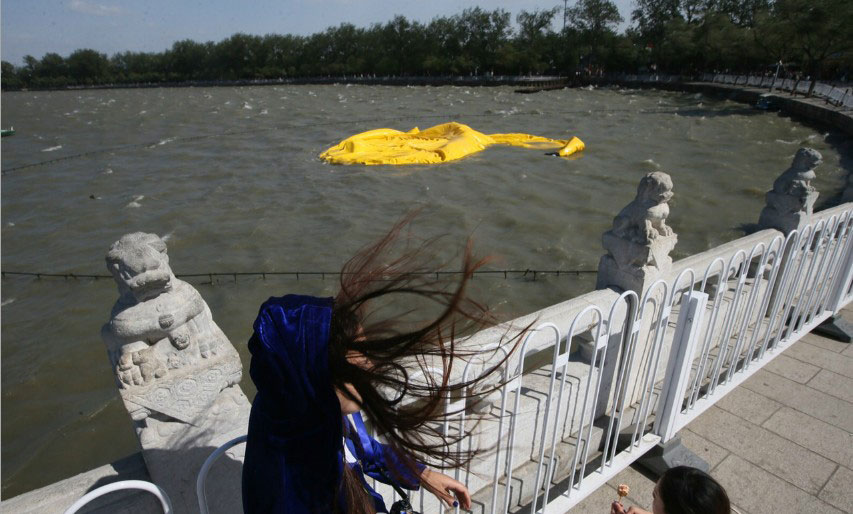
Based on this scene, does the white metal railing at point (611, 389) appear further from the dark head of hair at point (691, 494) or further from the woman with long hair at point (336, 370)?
the woman with long hair at point (336, 370)

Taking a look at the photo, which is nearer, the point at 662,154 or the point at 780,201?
the point at 780,201

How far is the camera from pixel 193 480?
5.31 feet

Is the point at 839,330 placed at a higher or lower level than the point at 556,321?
lower

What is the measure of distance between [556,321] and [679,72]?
6174 cm

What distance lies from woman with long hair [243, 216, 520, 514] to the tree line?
35240mm

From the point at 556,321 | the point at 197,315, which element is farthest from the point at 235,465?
the point at 556,321

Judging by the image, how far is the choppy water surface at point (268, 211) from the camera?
21.9 ft

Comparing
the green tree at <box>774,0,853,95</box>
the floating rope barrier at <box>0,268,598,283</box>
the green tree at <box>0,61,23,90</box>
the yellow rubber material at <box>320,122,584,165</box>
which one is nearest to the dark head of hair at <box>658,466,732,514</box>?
the floating rope barrier at <box>0,268,598,283</box>

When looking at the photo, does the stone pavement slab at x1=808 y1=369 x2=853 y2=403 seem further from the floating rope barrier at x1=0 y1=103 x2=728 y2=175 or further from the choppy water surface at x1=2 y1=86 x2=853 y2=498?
the floating rope barrier at x1=0 y1=103 x2=728 y2=175

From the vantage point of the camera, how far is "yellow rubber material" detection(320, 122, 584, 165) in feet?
55.6

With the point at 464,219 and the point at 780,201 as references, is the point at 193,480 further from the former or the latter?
the point at 464,219

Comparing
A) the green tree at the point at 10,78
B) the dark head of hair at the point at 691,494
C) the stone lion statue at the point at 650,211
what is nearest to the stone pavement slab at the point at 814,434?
the stone lion statue at the point at 650,211

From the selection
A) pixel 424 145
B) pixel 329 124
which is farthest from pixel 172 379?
pixel 329 124

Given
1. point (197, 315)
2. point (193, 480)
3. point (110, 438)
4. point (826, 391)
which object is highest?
point (197, 315)
